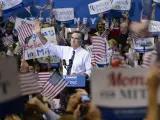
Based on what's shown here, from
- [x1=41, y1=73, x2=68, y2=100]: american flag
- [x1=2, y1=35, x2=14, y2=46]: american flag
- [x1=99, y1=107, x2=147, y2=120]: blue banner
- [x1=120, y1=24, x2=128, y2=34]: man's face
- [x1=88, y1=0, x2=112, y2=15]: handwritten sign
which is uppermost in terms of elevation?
[x1=88, y1=0, x2=112, y2=15]: handwritten sign

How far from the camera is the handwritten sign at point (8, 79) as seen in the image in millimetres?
4309

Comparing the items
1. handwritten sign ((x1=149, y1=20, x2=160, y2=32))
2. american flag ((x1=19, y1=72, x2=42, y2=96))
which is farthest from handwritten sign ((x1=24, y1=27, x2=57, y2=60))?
american flag ((x1=19, y1=72, x2=42, y2=96))

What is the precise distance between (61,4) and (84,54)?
6.97 metres

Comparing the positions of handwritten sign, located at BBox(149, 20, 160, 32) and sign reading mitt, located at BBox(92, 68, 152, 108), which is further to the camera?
handwritten sign, located at BBox(149, 20, 160, 32)

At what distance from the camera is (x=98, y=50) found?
9211 mm

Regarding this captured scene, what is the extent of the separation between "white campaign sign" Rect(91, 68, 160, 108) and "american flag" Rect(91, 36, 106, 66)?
5.02 m

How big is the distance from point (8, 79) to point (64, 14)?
11849 millimetres

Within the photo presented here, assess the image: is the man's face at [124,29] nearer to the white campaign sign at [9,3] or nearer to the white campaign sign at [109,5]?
the white campaign sign at [109,5]

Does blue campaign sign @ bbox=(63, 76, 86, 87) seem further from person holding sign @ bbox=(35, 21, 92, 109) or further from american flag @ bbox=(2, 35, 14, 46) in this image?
american flag @ bbox=(2, 35, 14, 46)

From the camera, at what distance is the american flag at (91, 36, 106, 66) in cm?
916

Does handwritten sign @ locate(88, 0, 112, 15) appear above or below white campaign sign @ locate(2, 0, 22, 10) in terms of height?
below

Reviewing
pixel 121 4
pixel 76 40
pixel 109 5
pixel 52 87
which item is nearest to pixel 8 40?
pixel 109 5

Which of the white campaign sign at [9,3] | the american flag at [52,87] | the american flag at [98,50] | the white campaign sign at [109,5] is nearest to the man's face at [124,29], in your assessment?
the white campaign sign at [109,5]

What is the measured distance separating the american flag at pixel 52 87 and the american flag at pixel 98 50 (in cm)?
234
